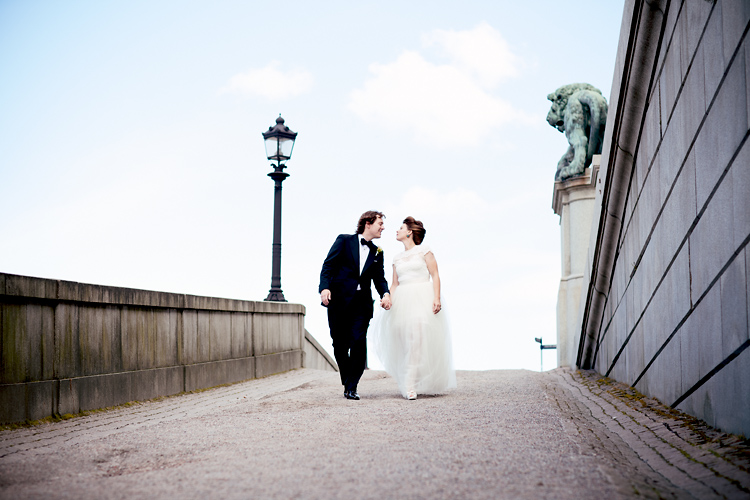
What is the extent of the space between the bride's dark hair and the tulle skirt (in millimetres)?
534

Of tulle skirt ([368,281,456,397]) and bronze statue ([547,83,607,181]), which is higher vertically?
bronze statue ([547,83,607,181])

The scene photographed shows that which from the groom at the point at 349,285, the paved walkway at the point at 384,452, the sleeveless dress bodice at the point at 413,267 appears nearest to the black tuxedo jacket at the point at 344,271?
the groom at the point at 349,285

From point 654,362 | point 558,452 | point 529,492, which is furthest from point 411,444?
point 654,362

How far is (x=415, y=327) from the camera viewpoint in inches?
331

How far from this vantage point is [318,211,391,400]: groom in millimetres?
8461

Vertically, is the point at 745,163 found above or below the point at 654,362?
above

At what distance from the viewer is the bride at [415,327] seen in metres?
8.32

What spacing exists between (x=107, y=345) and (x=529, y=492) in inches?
210

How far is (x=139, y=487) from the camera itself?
3.68 meters

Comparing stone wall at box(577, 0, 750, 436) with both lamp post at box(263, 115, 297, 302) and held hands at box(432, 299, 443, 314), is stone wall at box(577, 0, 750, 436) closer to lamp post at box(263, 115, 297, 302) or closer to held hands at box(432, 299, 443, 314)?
held hands at box(432, 299, 443, 314)

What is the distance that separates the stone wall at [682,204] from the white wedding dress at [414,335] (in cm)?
195

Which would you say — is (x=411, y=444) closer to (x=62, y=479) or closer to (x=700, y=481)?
(x=700, y=481)

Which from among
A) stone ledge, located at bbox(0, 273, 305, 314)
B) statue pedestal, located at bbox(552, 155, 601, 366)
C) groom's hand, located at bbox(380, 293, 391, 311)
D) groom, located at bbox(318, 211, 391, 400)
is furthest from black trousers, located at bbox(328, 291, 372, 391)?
statue pedestal, located at bbox(552, 155, 601, 366)

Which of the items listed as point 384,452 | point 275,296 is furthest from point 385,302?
point 275,296
